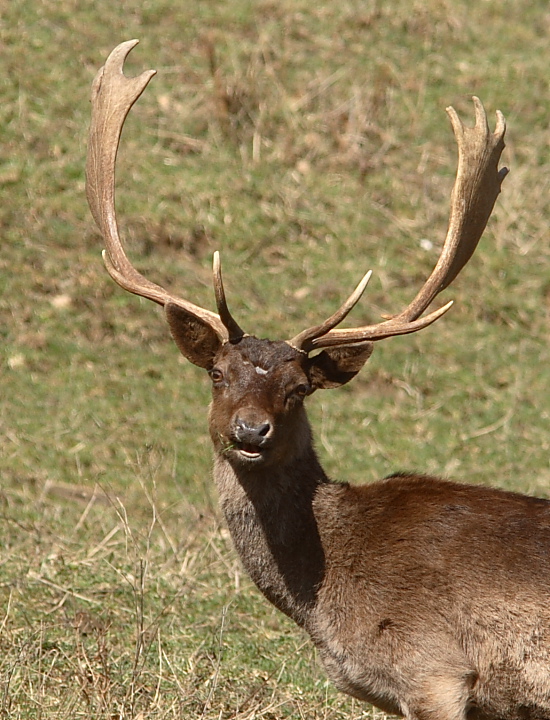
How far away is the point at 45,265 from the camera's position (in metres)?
11.6

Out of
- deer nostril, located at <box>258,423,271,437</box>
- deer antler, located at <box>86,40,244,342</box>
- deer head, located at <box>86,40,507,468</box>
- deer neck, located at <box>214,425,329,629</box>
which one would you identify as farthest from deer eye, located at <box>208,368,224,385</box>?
deer antler, located at <box>86,40,244,342</box>

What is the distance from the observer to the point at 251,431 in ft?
16.8

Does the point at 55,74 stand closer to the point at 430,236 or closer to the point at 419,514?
the point at 430,236

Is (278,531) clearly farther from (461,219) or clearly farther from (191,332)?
(461,219)

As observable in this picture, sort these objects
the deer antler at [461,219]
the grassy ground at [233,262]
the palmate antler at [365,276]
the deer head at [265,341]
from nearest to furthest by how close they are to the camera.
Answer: the deer head at [265,341]
the palmate antler at [365,276]
the deer antler at [461,219]
the grassy ground at [233,262]

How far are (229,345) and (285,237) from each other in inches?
283

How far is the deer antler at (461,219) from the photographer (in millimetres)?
5832

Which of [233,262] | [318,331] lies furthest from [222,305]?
[233,262]

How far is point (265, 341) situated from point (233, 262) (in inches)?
265

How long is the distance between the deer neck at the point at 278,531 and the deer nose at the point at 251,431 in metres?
0.37

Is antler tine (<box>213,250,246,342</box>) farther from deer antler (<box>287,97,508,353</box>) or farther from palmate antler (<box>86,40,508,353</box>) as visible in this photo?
deer antler (<box>287,97,508,353</box>)

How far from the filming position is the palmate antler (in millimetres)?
5723

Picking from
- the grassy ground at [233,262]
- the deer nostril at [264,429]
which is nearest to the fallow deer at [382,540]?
the deer nostril at [264,429]

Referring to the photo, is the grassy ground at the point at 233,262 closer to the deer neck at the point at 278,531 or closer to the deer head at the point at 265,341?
the deer neck at the point at 278,531
